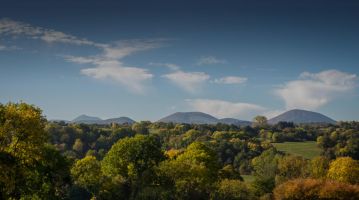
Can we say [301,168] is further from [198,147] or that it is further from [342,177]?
[198,147]

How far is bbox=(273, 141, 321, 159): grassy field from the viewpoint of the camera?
15962cm

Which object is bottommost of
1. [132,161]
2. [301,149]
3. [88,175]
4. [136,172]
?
[88,175]

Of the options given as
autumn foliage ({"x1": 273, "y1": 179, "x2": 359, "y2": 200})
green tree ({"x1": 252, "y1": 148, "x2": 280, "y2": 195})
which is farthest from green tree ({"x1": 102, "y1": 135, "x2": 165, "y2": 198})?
green tree ({"x1": 252, "y1": 148, "x2": 280, "y2": 195})

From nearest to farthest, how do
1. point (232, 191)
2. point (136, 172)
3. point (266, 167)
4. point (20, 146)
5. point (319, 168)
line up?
point (20, 146)
point (232, 191)
point (136, 172)
point (319, 168)
point (266, 167)

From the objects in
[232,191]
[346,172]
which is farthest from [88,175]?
[346,172]

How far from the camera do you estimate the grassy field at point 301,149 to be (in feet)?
524

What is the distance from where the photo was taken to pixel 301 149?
170875 millimetres

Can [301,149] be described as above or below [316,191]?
above

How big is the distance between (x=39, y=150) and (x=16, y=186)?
3.87 metres

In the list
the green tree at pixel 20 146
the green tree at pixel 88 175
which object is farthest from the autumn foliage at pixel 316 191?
the green tree at pixel 20 146

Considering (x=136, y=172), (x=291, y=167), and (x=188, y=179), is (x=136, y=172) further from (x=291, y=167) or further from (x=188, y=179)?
(x=291, y=167)

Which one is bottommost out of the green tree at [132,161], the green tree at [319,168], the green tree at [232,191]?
the green tree at [232,191]

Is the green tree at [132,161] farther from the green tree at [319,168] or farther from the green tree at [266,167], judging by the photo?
the green tree at [319,168]

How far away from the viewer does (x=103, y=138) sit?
17688cm
